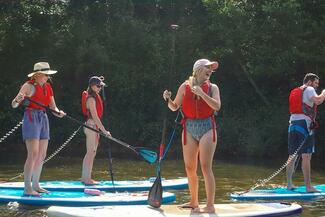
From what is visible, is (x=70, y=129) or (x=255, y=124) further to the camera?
(x=70, y=129)

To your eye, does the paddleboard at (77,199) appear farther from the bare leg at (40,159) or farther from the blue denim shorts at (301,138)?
the blue denim shorts at (301,138)

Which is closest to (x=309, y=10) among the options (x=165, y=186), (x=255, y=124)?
(x=255, y=124)

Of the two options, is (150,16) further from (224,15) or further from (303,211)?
(303,211)

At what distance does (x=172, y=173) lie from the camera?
42.3 feet

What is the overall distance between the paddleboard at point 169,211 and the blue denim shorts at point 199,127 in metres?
0.82

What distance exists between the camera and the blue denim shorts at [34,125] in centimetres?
818

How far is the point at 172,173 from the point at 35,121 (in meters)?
5.13

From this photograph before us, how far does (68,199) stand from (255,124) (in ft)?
35.8

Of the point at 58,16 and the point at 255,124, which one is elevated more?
the point at 58,16

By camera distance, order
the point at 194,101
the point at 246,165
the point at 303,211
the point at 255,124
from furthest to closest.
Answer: the point at 255,124, the point at 246,165, the point at 303,211, the point at 194,101

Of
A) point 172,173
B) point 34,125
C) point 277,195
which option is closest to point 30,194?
point 34,125

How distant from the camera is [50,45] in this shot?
A: 19.5 meters

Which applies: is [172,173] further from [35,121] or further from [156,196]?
[156,196]

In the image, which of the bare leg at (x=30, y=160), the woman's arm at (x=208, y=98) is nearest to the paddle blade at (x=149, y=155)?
the bare leg at (x=30, y=160)
